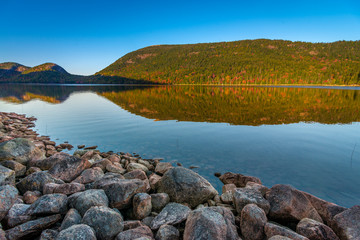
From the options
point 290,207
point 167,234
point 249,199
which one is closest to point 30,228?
point 167,234

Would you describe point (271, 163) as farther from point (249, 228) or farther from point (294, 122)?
point (294, 122)

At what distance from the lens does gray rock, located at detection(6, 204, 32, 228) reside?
4980 millimetres

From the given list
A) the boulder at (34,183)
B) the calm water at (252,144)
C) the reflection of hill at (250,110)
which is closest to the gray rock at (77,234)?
the boulder at (34,183)

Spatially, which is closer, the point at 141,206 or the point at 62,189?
the point at 141,206

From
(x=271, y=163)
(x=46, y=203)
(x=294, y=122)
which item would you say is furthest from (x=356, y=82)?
(x=46, y=203)

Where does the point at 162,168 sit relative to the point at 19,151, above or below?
below

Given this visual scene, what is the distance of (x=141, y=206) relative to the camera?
5.86 m

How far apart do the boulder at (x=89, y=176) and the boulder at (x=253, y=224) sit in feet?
18.2

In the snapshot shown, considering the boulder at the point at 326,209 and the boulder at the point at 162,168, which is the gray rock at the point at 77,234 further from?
the boulder at the point at 326,209

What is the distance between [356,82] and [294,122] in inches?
8076

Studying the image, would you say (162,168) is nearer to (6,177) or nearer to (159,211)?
(159,211)

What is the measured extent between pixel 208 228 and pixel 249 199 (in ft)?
7.13

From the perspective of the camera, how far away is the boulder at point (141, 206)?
583cm

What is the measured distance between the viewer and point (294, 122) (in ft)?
74.4
